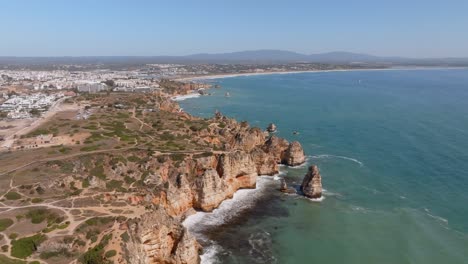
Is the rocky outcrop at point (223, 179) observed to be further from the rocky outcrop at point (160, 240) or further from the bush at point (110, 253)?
the bush at point (110, 253)

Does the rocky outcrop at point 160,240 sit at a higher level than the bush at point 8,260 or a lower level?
lower

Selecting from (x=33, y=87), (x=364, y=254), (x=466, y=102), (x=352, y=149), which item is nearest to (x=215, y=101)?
(x=33, y=87)

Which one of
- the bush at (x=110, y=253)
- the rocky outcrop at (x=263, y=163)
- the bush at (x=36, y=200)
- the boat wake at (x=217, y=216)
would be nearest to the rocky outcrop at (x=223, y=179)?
the boat wake at (x=217, y=216)

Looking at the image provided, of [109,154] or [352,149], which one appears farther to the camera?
[352,149]

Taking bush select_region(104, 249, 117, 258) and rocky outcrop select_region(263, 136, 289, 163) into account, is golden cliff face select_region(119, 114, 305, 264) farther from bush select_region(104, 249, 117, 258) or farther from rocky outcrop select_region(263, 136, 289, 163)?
bush select_region(104, 249, 117, 258)

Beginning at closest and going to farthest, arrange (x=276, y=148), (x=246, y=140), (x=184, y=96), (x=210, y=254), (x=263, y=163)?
(x=210, y=254) < (x=263, y=163) < (x=246, y=140) < (x=276, y=148) < (x=184, y=96)

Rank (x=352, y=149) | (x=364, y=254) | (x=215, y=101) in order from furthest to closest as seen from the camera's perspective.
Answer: (x=215, y=101) < (x=352, y=149) < (x=364, y=254)

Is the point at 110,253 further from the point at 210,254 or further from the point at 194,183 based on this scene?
the point at 194,183

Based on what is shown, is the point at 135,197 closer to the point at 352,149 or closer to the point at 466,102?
the point at 352,149

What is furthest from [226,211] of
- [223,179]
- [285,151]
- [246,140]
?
[285,151]
